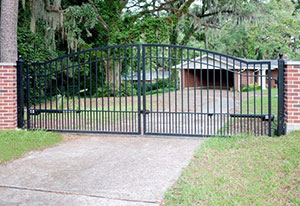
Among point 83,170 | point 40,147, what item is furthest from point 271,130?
point 40,147

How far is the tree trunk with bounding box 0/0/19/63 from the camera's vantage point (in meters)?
8.42

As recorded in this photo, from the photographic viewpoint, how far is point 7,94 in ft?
24.2

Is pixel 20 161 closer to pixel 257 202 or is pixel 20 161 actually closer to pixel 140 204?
pixel 140 204

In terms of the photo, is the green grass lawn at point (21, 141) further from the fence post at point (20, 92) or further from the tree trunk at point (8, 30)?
the tree trunk at point (8, 30)

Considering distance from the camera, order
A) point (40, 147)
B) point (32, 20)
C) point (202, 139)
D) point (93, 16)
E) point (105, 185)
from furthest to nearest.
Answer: point (93, 16)
point (32, 20)
point (202, 139)
point (40, 147)
point (105, 185)

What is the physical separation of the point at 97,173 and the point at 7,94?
3625mm

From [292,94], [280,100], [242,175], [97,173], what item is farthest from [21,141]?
[292,94]

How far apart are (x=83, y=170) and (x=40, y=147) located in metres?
1.78

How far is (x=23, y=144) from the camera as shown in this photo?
6.43 metres

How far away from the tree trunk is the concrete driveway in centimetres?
330

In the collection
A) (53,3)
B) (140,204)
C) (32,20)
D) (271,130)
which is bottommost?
(140,204)

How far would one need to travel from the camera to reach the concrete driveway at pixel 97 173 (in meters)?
3.88

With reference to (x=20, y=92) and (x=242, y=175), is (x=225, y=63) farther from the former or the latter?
(x=242, y=175)

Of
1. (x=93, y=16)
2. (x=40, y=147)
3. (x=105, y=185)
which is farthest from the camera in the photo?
(x=93, y=16)
